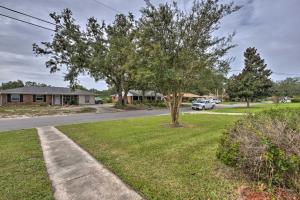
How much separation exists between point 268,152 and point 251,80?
32880 mm

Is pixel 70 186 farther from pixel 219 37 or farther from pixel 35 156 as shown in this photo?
pixel 219 37

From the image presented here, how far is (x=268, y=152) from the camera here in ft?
12.6

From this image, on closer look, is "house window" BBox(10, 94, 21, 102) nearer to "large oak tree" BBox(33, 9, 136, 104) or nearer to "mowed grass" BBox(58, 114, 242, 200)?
"large oak tree" BBox(33, 9, 136, 104)

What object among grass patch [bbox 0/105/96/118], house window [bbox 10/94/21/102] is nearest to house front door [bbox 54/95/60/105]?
house window [bbox 10/94/21/102]

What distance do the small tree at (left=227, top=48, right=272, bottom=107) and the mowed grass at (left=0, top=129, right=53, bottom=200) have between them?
3124 cm

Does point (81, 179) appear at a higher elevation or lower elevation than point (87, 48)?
lower

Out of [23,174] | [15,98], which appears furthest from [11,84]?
[23,174]

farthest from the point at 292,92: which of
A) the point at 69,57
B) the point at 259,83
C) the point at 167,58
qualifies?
the point at 167,58

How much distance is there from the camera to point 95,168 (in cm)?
551

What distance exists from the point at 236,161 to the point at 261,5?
10516mm

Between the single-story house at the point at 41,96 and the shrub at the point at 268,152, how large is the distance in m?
35.9

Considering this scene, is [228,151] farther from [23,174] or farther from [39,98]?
[39,98]

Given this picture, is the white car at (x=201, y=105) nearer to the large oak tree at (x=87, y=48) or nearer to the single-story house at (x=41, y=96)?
the large oak tree at (x=87, y=48)

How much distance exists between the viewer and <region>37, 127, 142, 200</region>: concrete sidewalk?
13.1 feet
